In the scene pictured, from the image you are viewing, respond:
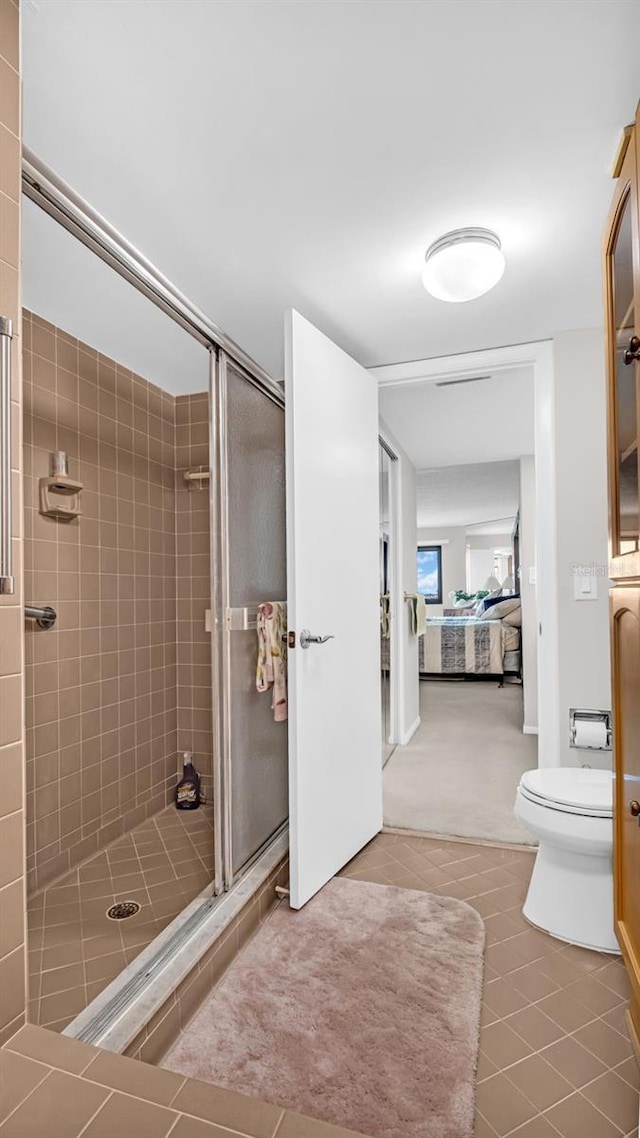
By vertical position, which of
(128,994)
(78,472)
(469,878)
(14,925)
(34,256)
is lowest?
(469,878)

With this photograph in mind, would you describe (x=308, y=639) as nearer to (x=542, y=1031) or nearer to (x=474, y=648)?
(x=542, y=1031)

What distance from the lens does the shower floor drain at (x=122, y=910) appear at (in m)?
1.90

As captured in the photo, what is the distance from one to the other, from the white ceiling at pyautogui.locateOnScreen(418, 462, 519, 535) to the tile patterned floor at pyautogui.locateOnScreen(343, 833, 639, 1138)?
159 inches

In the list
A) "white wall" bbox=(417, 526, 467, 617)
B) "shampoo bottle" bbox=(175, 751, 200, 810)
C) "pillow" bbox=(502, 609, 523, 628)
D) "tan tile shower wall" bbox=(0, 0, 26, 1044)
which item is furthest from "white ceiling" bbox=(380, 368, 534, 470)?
"white wall" bbox=(417, 526, 467, 617)

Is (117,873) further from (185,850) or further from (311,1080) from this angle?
(311,1080)

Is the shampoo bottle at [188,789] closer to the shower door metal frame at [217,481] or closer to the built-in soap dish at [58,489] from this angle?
the shower door metal frame at [217,481]

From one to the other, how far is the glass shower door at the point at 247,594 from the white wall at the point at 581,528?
1190 millimetres

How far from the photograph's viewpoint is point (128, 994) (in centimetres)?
141

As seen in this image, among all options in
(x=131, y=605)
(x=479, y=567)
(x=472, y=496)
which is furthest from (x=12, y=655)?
(x=479, y=567)

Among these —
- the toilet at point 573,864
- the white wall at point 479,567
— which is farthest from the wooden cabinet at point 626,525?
the white wall at point 479,567

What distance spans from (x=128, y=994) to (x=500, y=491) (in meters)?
6.50

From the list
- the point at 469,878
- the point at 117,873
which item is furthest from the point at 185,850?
the point at 469,878

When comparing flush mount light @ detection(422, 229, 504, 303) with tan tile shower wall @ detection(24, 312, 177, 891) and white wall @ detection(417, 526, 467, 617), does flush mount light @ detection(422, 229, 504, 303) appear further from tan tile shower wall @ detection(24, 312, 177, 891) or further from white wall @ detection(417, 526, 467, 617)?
white wall @ detection(417, 526, 467, 617)

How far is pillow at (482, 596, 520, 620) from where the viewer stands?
6.99 metres
